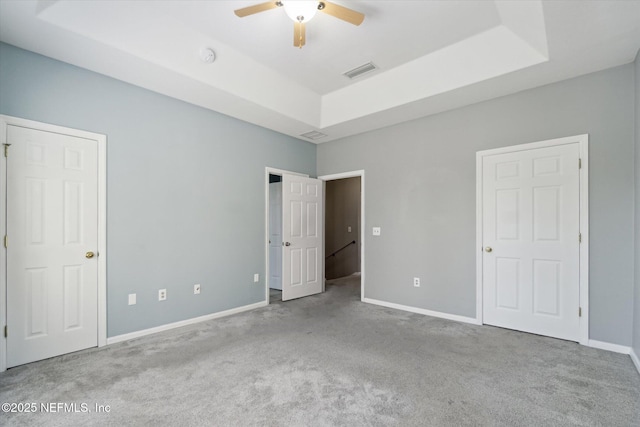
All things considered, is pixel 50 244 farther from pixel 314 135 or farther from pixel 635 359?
pixel 635 359

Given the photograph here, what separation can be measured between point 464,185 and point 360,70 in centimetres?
199

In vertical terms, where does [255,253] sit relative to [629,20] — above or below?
below

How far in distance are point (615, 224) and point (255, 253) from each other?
13.8ft

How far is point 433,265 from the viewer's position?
417 cm

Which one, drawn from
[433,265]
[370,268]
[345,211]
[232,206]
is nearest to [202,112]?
[232,206]

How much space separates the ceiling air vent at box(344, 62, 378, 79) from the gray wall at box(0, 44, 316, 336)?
160 centimetres

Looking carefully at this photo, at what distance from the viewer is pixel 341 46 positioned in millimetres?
3303

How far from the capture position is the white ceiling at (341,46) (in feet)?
8.03

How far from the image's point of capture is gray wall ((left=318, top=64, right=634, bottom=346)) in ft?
9.61

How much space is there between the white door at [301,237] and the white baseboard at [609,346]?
145 inches

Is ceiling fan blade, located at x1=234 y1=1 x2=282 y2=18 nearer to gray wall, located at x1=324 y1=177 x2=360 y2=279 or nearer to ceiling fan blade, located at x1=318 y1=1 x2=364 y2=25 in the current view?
ceiling fan blade, located at x1=318 y1=1 x2=364 y2=25

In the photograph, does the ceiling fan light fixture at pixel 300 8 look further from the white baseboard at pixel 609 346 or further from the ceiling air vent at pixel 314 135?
the white baseboard at pixel 609 346

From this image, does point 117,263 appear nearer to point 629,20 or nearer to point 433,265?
point 433,265

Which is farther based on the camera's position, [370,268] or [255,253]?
[370,268]
